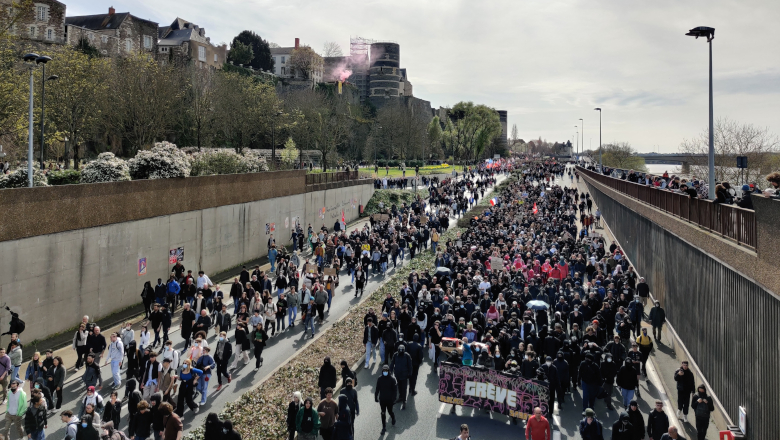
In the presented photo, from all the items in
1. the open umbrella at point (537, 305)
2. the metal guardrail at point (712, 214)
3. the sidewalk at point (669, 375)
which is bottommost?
the sidewalk at point (669, 375)

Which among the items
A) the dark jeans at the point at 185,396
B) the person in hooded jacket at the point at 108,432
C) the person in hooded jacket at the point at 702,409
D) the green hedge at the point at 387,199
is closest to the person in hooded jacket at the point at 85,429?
the person in hooded jacket at the point at 108,432

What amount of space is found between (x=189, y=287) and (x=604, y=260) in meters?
16.1

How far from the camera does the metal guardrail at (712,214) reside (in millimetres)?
11156

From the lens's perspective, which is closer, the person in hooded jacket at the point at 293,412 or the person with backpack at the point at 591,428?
the person with backpack at the point at 591,428

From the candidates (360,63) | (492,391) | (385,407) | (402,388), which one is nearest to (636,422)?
(492,391)

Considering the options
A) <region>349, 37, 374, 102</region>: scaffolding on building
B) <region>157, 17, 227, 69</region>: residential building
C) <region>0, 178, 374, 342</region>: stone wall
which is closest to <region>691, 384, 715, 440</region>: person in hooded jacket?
<region>0, 178, 374, 342</region>: stone wall

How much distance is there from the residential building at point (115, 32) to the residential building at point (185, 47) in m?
2.79

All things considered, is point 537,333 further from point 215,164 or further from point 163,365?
point 215,164

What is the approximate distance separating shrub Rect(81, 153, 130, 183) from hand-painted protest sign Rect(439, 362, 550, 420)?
1574 centimetres

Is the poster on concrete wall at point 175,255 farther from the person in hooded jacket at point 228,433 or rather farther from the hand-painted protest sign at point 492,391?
the person in hooded jacket at point 228,433

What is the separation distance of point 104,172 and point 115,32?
6210 cm

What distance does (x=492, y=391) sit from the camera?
1209 centimetres

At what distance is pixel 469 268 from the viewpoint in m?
21.1

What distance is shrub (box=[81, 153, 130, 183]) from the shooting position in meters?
21.9
